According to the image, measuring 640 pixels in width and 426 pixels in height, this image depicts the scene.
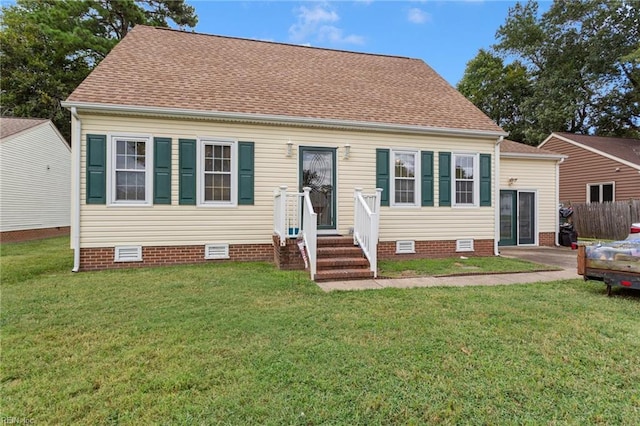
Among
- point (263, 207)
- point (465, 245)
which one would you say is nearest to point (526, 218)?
point (465, 245)

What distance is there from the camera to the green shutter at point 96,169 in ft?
23.0

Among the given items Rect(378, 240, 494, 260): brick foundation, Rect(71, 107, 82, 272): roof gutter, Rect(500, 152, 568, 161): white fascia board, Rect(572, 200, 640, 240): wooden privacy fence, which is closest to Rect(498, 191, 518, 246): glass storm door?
Rect(500, 152, 568, 161): white fascia board

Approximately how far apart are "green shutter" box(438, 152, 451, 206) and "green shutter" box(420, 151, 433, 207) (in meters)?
0.27

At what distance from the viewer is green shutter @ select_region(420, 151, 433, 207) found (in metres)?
8.98

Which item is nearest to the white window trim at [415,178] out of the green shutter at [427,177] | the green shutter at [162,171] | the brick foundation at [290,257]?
the green shutter at [427,177]

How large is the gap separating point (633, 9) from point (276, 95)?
24277 mm

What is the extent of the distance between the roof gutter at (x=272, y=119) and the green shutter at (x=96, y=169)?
2.16ft

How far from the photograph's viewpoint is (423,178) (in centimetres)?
898

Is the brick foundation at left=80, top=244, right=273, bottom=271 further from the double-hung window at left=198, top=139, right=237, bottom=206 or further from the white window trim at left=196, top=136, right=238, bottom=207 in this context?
the double-hung window at left=198, top=139, right=237, bottom=206

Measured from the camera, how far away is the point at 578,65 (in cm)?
2236

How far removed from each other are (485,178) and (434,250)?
2531 mm

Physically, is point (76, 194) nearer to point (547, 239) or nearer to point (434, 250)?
point (434, 250)

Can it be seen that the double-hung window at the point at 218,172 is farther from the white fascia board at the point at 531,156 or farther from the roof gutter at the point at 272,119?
the white fascia board at the point at 531,156

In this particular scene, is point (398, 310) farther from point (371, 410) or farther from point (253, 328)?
point (371, 410)
